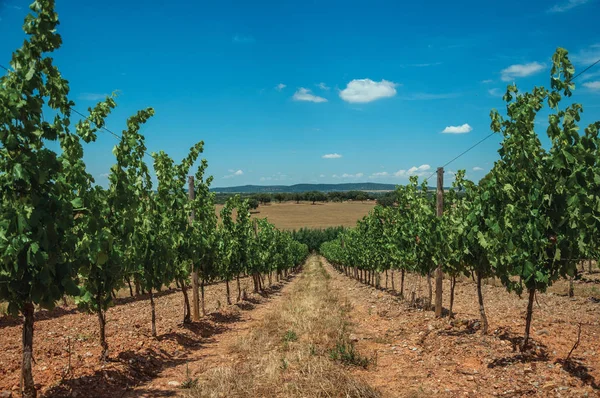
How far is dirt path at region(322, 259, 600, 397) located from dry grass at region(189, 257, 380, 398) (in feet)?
2.49

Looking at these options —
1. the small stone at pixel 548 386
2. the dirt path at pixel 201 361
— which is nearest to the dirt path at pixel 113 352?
the dirt path at pixel 201 361

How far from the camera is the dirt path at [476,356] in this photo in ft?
22.0

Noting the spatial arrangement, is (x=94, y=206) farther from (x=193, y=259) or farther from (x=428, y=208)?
(x=428, y=208)

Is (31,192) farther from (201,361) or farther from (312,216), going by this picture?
(312,216)

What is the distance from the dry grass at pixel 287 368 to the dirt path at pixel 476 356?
29.8 inches

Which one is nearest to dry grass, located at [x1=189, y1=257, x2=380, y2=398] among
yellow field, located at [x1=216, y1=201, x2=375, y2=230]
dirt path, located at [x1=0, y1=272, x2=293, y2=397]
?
dirt path, located at [x1=0, y1=272, x2=293, y2=397]

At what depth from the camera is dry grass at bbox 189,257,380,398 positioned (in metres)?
6.76

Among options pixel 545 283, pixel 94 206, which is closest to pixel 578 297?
pixel 545 283

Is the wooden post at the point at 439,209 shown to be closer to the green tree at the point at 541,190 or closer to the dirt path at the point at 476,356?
the dirt path at the point at 476,356

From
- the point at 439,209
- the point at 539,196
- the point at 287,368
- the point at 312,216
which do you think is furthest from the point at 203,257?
the point at 312,216

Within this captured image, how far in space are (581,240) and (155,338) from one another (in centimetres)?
968

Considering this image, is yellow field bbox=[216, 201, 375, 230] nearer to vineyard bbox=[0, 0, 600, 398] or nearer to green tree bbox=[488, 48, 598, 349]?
vineyard bbox=[0, 0, 600, 398]

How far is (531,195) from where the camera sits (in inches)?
279

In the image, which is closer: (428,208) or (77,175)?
(77,175)
